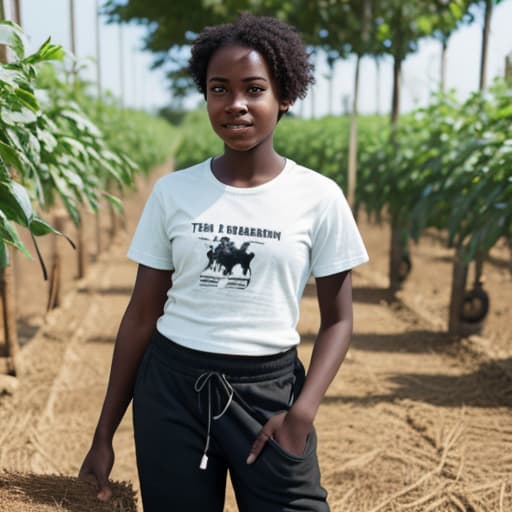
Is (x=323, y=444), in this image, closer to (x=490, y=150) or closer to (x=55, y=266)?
(x=490, y=150)

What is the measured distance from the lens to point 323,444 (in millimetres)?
3490

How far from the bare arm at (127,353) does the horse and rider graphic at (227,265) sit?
0.16 metres

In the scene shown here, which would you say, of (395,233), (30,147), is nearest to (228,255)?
(30,147)

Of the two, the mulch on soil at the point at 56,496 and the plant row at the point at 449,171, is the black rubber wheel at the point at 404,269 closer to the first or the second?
the plant row at the point at 449,171

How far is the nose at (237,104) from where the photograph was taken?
5.12ft

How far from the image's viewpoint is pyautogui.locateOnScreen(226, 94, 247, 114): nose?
5.12 ft

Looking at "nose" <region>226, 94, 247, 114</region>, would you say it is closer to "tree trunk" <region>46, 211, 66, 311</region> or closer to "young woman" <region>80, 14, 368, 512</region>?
"young woman" <region>80, 14, 368, 512</region>

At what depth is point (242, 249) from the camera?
5.07ft

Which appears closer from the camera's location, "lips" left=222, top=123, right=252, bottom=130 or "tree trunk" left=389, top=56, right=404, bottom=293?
"lips" left=222, top=123, right=252, bottom=130

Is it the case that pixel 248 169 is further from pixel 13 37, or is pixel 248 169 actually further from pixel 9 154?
pixel 13 37

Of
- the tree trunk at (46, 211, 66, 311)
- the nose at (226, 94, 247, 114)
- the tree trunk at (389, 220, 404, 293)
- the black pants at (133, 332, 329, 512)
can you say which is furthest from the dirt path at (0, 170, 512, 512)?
the nose at (226, 94, 247, 114)

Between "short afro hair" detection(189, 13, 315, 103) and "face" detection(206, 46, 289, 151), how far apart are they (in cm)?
2

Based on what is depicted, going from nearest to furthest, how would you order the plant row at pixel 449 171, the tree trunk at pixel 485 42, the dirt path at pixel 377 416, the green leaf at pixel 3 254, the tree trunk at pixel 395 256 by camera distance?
the green leaf at pixel 3 254 < the dirt path at pixel 377 416 < the plant row at pixel 449 171 < the tree trunk at pixel 485 42 < the tree trunk at pixel 395 256

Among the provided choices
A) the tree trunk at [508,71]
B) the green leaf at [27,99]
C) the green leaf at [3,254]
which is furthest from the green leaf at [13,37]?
the tree trunk at [508,71]
